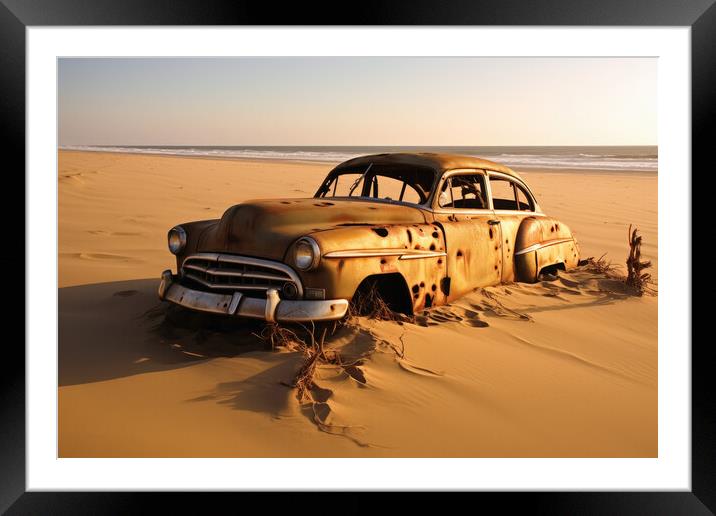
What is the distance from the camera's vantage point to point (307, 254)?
3.61 m

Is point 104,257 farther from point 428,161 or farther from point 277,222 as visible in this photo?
point 428,161

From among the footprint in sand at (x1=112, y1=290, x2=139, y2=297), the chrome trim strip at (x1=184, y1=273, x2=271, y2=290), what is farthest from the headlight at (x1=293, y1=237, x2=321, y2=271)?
the footprint in sand at (x1=112, y1=290, x2=139, y2=297)

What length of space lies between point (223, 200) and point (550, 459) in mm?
10670

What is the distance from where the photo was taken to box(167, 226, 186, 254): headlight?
4.48 m

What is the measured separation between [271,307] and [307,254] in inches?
15.6

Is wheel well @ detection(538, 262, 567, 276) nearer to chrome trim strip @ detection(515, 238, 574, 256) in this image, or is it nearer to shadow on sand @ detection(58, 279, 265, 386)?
chrome trim strip @ detection(515, 238, 574, 256)

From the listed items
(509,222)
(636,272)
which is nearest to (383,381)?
(509,222)

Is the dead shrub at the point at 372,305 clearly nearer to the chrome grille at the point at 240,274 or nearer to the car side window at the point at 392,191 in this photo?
the chrome grille at the point at 240,274

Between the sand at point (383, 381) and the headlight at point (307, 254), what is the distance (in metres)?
0.58

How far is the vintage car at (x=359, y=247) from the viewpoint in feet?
12.0

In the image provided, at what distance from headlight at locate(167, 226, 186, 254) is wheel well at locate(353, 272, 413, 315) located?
1.43 metres
